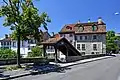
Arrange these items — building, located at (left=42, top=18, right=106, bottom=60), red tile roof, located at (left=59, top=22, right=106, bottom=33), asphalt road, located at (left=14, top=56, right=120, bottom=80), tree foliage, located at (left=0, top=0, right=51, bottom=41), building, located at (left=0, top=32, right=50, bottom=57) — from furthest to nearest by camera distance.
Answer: building, located at (left=0, top=32, right=50, bottom=57) < red tile roof, located at (left=59, top=22, right=106, bottom=33) < building, located at (left=42, top=18, right=106, bottom=60) < tree foliage, located at (left=0, top=0, right=51, bottom=41) < asphalt road, located at (left=14, top=56, right=120, bottom=80)

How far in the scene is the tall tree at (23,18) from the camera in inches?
983

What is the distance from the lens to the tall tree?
2498 centimetres

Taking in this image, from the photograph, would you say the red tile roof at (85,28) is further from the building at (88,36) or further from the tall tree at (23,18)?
the tall tree at (23,18)

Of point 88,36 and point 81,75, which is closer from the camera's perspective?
point 81,75

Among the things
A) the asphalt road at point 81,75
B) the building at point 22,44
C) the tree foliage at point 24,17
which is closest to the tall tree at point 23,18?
the tree foliage at point 24,17

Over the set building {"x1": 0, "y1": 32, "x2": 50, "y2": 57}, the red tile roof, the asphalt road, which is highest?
the red tile roof

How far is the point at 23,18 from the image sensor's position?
81.8ft

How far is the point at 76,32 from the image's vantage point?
3051 inches

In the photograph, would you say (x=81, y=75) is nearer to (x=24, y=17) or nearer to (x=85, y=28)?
(x=24, y=17)

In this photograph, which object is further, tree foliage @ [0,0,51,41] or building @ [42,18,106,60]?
building @ [42,18,106,60]

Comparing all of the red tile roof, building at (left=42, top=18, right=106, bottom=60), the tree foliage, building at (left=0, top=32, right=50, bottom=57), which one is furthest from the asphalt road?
building at (left=0, top=32, right=50, bottom=57)

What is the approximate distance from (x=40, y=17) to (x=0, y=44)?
72081mm

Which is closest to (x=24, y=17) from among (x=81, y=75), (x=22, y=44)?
(x=81, y=75)

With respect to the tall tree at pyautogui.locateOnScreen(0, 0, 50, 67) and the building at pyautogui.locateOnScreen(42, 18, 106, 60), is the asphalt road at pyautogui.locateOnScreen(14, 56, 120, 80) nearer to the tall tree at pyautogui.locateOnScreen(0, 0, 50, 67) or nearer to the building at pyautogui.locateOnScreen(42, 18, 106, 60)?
the tall tree at pyautogui.locateOnScreen(0, 0, 50, 67)
